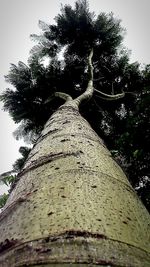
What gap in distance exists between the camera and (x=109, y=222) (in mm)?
850

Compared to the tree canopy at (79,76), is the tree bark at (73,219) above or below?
below

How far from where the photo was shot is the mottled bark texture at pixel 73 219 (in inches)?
27.7

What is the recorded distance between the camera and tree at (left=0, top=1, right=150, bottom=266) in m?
0.71

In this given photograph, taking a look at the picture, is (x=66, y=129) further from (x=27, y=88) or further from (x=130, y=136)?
(x=27, y=88)

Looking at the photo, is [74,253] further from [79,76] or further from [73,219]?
[79,76]

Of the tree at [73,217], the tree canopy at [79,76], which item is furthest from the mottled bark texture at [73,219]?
the tree canopy at [79,76]

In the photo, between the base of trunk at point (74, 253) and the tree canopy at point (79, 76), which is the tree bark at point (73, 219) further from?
the tree canopy at point (79, 76)

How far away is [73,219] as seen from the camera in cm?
81

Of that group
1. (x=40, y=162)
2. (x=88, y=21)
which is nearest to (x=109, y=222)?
(x=40, y=162)

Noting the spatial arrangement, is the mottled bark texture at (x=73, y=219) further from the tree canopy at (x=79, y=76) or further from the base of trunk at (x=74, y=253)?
the tree canopy at (x=79, y=76)

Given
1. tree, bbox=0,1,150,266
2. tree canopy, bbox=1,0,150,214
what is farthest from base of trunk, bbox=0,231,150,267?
tree canopy, bbox=1,0,150,214

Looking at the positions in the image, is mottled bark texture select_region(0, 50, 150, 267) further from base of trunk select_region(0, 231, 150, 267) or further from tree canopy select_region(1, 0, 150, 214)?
tree canopy select_region(1, 0, 150, 214)

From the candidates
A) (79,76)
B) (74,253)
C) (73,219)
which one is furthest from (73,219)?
(79,76)

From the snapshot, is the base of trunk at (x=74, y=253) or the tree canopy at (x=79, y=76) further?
the tree canopy at (x=79, y=76)
